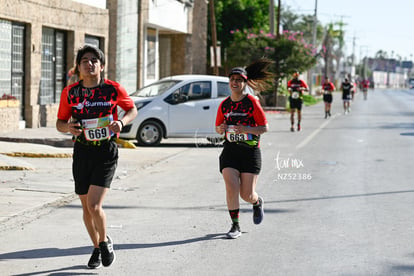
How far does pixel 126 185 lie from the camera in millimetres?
12023

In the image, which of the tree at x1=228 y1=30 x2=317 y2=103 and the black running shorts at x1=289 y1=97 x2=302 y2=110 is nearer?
the black running shorts at x1=289 y1=97 x2=302 y2=110

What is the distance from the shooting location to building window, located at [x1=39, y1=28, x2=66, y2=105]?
22531mm

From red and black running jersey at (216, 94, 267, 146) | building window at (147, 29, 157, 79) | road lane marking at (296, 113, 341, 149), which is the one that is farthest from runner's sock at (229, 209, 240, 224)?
building window at (147, 29, 157, 79)

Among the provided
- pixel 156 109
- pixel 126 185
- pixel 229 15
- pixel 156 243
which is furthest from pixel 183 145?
pixel 229 15

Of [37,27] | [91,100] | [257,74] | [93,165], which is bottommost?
[93,165]

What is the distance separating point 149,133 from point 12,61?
15.4 ft

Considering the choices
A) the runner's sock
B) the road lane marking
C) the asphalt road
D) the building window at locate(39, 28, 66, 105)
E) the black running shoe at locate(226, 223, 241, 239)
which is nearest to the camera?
the asphalt road

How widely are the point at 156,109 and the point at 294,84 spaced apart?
21.1ft

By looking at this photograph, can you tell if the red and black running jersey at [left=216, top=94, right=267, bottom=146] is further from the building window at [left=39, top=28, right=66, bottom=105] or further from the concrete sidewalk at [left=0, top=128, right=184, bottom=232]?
the building window at [left=39, top=28, right=66, bottom=105]

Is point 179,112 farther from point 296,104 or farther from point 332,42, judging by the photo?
point 332,42

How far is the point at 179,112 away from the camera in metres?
18.4

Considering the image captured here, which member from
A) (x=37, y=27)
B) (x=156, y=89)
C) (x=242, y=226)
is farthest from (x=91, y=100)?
(x=37, y=27)

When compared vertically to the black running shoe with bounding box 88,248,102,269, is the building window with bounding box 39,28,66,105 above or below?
above

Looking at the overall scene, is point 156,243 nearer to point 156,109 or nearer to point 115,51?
point 156,109
